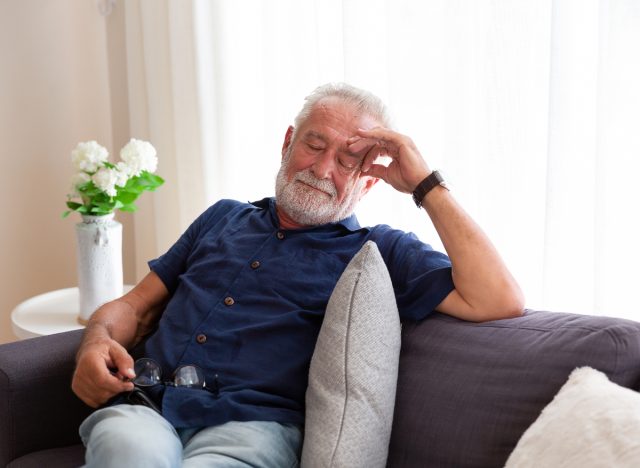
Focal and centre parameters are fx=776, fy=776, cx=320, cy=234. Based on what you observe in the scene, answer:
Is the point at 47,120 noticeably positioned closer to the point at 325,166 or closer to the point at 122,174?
the point at 122,174

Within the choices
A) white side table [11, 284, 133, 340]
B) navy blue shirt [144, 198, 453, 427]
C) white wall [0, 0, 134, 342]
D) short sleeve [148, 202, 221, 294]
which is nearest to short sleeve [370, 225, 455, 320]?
navy blue shirt [144, 198, 453, 427]

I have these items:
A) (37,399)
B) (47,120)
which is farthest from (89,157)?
(47,120)

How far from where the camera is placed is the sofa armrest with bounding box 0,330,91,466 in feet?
5.46

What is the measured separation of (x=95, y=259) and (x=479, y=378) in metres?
1.32

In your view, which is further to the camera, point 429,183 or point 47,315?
point 47,315

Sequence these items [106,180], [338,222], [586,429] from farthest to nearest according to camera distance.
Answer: [106,180]
[338,222]
[586,429]

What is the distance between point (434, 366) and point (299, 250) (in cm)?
45

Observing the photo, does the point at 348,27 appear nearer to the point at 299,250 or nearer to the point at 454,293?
the point at 299,250

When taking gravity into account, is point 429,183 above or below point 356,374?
above

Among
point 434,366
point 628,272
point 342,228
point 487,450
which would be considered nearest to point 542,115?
point 628,272

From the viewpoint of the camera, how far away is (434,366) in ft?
4.72

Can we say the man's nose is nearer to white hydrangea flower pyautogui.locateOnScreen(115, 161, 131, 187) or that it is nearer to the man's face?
the man's face

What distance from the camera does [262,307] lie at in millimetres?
1690

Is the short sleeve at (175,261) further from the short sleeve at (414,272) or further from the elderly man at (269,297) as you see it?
Result: the short sleeve at (414,272)
